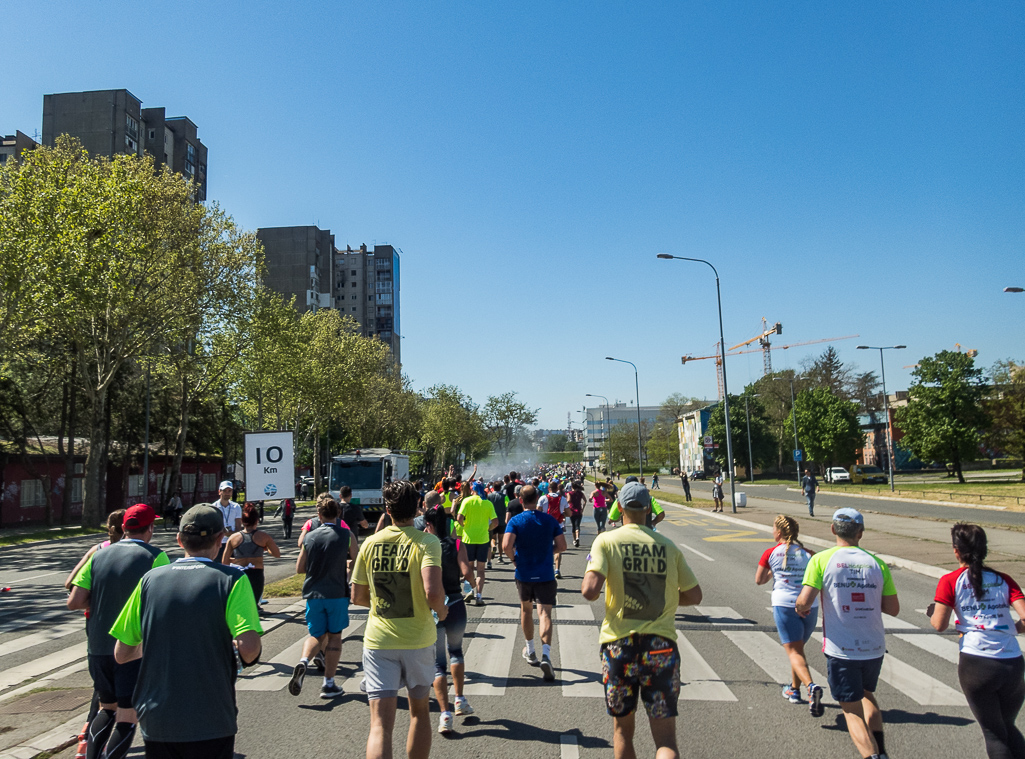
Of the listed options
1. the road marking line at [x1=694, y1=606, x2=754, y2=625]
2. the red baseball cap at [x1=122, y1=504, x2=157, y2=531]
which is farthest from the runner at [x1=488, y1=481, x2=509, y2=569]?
the red baseball cap at [x1=122, y1=504, x2=157, y2=531]

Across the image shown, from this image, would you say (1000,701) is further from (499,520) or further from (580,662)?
(499,520)

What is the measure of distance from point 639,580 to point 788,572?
2.76m

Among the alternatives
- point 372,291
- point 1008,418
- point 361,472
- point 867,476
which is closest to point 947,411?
point 1008,418

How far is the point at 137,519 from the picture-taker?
4594 mm

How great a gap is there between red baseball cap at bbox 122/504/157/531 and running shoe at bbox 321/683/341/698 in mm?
2595

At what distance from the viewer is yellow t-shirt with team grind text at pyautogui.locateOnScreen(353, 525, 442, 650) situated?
420cm

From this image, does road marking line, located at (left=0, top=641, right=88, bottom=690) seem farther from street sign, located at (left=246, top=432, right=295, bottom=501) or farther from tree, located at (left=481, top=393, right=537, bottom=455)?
tree, located at (left=481, top=393, right=537, bottom=455)

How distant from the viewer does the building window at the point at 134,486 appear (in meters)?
41.1

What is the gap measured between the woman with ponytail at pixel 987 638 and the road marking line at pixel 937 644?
3850 millimetres

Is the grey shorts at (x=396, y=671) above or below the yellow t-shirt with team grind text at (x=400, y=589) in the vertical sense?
below

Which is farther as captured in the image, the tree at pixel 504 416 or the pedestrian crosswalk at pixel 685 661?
the tree at pixel 504 416

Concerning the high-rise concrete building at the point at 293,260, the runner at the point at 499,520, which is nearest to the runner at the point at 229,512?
the runner at the point at 499,520

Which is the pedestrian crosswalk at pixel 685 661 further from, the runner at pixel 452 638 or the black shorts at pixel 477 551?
the black shorts at pixel 477 551

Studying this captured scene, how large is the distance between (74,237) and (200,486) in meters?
29.2
